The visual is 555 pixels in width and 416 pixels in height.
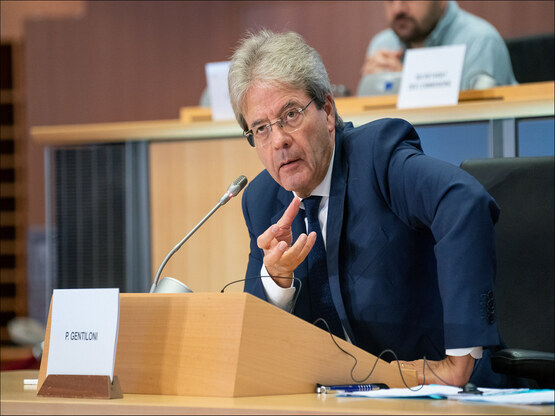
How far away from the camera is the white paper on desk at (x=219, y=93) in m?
3.07

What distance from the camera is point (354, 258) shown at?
1572 mm

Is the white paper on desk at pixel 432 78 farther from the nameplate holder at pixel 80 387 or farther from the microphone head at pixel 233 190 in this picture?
the nameplate holder at pixel 80 387

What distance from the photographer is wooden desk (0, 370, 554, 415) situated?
3.03 feet

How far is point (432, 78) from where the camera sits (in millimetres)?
2900

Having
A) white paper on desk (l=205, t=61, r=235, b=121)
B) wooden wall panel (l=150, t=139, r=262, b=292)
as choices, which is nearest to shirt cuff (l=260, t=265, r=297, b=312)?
wooden wall panel (l=150, t=139, r=262, b=292)

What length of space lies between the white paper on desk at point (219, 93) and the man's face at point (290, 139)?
1397 millimetres

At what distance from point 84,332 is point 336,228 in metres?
0.59

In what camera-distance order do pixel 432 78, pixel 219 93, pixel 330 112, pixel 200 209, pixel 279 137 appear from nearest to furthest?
pixel 279 137 → pixel 330 112 → pixel 432 78 → pixel 200 209 → pixel 219 93

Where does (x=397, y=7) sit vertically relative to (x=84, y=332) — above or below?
above

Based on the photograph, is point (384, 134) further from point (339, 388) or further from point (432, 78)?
point (432, 78)

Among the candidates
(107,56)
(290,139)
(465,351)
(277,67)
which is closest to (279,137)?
(290,139)

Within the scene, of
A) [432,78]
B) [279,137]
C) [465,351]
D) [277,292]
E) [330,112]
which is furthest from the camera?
[432,78]

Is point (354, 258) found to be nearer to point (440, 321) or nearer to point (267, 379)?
point (440, 321)

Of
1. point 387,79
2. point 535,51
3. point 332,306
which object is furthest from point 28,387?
point 535,51
